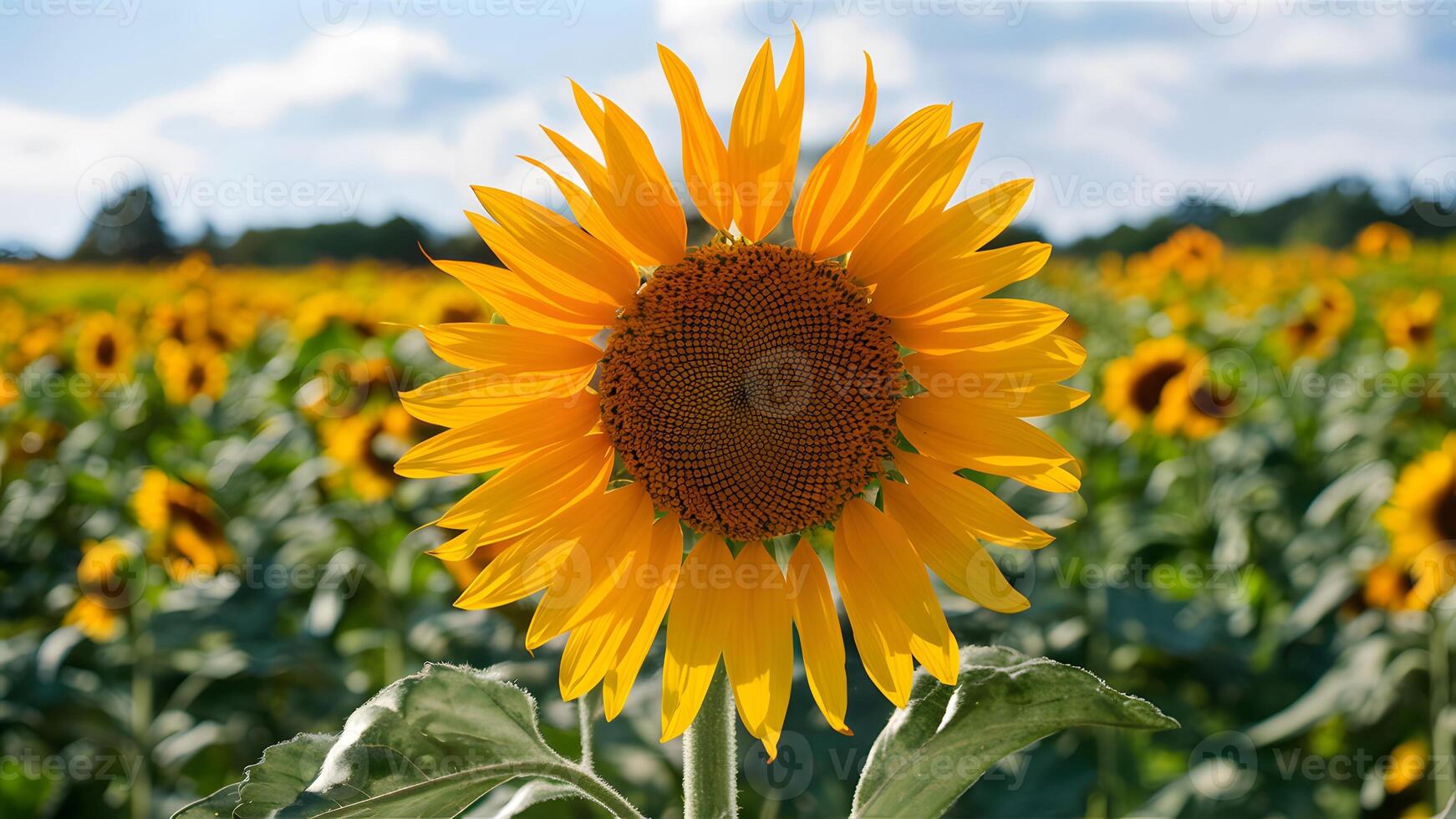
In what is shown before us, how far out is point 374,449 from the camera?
14.6 ft

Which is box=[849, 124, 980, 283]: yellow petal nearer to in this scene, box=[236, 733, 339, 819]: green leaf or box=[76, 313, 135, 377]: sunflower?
box=[236, 733, 339, 819]: green leaf

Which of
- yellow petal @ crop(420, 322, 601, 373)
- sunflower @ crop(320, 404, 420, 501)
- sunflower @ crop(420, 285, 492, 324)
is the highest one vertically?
yellow petal @ crop(420, 322, 601, 373)

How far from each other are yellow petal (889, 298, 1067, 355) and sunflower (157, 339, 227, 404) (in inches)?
248

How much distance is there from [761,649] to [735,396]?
1.03 ft

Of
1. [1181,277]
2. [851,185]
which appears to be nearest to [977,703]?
[851,185]

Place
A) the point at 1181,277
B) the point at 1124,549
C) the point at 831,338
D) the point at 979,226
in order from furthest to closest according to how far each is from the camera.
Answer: the point at 1181,277 < the point at 1124,549 < the point at 831,338 < the point at 979,226

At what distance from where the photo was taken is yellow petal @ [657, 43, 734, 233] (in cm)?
123

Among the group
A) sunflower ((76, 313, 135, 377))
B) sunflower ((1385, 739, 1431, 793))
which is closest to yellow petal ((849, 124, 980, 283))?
sunflower ((1385, 739, 1431, 793))

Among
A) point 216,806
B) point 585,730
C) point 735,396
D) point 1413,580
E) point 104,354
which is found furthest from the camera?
point 104,354

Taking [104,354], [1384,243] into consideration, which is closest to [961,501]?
[104,354]

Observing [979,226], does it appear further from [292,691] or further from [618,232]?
[292,691]

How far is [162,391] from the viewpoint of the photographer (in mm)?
6930

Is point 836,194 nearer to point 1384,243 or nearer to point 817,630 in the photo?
point 817,630

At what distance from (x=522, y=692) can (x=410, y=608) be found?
10.8 feet
